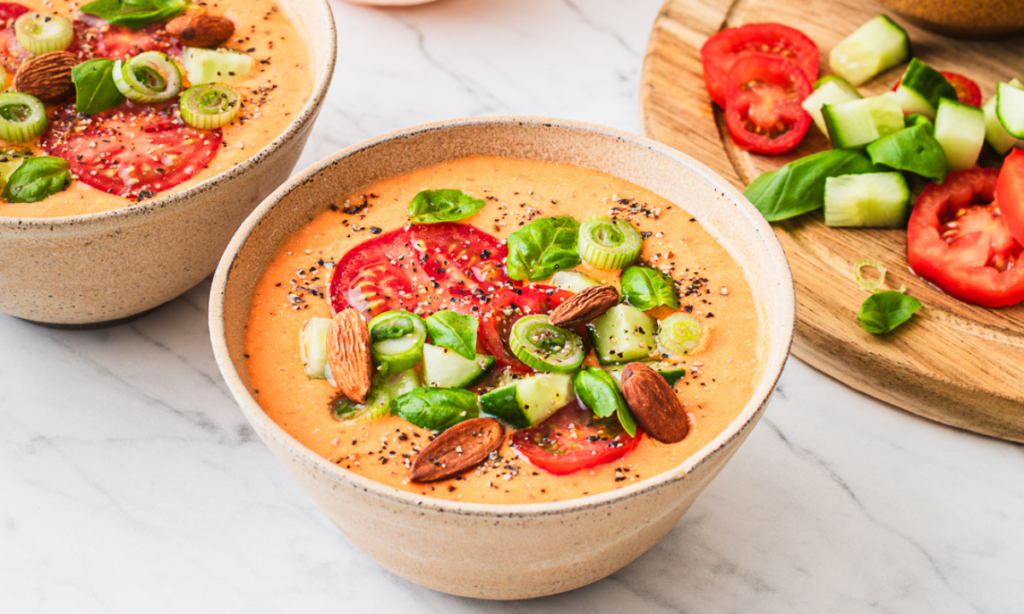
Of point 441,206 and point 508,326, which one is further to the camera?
point 441,206

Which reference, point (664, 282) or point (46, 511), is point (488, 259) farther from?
point (46, 511)

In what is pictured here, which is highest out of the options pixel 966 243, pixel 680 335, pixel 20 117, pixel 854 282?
pixel 20 117

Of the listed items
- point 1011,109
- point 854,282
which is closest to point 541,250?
point 854,282

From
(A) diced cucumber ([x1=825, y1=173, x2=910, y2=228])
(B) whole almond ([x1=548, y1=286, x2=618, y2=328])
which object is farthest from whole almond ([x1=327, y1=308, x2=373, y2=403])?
(A) diced cucumber ([x1=825, y1=173, x2=910, y2=228])

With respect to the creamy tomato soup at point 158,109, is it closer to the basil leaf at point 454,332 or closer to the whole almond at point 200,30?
the whole almond at point 200,30

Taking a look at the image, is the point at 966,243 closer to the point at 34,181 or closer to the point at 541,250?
the point at 541,250

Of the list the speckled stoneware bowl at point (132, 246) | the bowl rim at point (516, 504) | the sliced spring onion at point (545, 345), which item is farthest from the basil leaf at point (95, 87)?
the sliced spring onion at point (545, 345)
